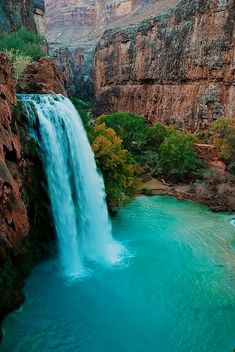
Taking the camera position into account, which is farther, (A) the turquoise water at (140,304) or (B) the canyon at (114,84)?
(B) the canyon at (114,84)

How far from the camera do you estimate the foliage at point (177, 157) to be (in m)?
26.9

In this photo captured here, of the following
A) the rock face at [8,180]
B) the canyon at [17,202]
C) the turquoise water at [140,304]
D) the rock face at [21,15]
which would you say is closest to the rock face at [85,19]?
the rock face at [21,15]

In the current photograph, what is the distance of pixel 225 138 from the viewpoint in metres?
28.2

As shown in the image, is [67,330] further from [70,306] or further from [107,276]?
[107,276]

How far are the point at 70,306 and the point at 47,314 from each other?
79cm

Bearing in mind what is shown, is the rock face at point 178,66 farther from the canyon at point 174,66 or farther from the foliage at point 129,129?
the foliage at point 129,129

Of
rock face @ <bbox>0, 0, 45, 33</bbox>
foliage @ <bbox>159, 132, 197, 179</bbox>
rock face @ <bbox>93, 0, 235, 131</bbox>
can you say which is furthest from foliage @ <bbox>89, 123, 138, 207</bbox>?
rock face @ <bbox>93, 0, 235, 131</bbox>

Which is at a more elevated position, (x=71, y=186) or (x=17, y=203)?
(x=17, y=203)

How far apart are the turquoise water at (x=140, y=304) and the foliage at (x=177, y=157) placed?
1049 cm

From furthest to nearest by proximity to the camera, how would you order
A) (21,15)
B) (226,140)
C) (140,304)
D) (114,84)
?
(114,84) < (21,15) < (226,140) < (140,304)

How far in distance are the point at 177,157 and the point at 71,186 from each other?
523 inches

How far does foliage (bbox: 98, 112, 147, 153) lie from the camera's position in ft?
99.9

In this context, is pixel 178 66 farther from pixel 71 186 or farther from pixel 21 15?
pixel 71 186

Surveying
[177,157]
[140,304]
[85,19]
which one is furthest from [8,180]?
[85,19]
